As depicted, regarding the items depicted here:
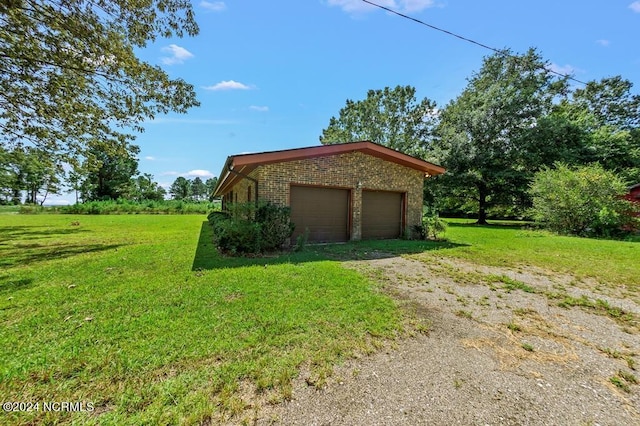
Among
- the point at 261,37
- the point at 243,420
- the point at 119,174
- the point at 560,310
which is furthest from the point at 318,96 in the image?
the point at 119,174

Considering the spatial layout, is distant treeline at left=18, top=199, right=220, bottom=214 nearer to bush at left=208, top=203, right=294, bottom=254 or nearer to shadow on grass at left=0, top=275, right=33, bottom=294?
bush at left=208, top=203, right=294, bottom=254

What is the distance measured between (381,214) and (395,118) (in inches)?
775

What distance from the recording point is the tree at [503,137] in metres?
18.7

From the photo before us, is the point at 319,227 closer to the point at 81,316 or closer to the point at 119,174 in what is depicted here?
the point at 81,316

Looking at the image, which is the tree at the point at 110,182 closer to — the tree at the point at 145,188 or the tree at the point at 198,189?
the tree at the point at 145,188

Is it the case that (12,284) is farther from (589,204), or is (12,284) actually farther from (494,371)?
(589,204)

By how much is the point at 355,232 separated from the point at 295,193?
110 inches

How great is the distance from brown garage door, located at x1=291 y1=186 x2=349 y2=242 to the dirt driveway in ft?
17.4

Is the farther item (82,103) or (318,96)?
(318,96)

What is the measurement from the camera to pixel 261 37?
307 inches

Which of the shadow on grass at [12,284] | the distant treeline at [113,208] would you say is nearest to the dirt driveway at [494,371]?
the shadow on grass at [12,284]

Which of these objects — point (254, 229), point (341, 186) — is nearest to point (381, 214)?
point (341, 186)

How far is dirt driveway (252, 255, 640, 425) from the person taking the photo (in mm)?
1919

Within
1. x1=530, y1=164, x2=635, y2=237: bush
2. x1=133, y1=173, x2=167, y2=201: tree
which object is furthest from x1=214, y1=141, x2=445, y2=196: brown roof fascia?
x1=133, y1=173, x2=167, y2=201: tree
